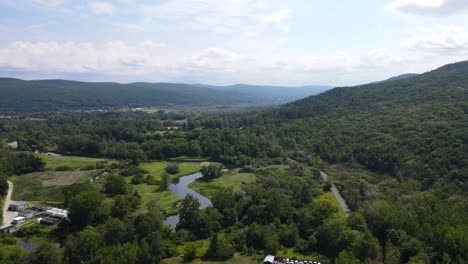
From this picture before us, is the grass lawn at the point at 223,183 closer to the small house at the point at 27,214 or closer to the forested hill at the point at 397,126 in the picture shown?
the forested hill at the point at 397,126

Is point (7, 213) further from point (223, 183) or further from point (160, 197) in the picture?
point (223, 183)

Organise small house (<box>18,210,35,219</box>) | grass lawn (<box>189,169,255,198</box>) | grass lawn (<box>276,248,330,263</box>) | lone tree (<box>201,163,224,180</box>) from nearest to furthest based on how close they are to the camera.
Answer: grass lawn (<box>276,248,330,263</box>) → small house (<box>18,210,35,219</box>) → grass lawn (<box>189,169,255,198</box>) → lone tree (<box>201,163,224,180</box>)

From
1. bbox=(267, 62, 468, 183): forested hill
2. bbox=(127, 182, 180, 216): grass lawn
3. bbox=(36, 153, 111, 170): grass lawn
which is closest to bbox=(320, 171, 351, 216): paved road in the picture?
bbox=(267, 62, 468, 183): forested hill

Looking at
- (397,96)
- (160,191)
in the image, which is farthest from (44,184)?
(397,96)

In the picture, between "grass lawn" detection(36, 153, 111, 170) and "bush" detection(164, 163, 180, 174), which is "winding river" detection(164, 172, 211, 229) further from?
"grass lawn" detection(36, 153, 111, 170)

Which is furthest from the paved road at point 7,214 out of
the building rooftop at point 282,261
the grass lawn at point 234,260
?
the building rooftop at point 282,261
